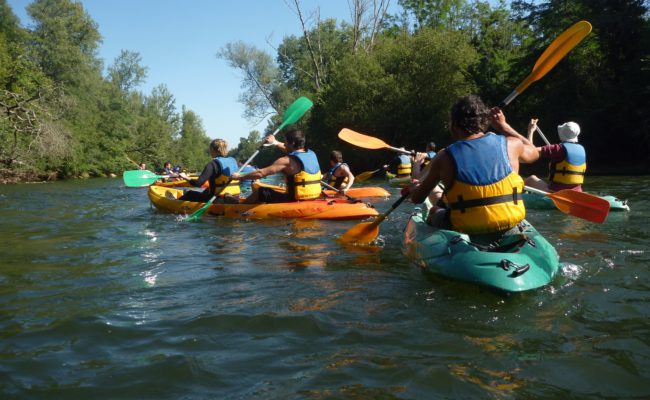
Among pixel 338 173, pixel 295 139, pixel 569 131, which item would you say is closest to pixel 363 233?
pixel 295 139

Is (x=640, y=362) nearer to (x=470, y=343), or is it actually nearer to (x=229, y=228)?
(x=470, y=343)

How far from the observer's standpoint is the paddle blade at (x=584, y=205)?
4285 millimetres

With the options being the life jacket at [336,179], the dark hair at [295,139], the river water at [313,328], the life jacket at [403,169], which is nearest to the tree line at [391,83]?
the life jacket at [403,169]

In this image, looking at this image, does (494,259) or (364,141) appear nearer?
(494,259)

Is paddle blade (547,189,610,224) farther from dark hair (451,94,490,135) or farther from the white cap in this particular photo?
the white cap

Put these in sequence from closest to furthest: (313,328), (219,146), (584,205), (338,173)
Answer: (313,328) → (584,205) → (219,146) → (338,173)

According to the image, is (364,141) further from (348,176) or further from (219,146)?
(219,146)

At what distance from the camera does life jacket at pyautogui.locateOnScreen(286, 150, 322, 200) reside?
6.99 m

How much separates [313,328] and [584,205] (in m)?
2.81

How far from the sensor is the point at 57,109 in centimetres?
2489

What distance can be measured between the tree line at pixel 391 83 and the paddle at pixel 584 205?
38.1ft

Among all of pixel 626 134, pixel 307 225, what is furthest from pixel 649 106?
pixel 307 225

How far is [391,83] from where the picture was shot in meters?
23.9

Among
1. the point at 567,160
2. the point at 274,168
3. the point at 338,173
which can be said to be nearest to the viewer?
the point at 274,168
